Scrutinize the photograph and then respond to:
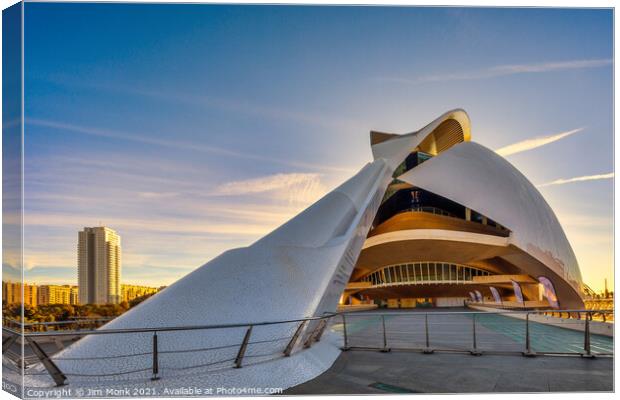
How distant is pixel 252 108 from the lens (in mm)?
8102

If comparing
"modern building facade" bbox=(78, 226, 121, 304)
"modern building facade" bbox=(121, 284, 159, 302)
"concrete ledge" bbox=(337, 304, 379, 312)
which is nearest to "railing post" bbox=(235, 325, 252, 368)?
"modern building facade" bbox=(78, 226, 121, 304)

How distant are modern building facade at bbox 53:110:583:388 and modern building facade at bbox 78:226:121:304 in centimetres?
314

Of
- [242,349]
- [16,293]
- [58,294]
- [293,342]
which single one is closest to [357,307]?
[58,294]

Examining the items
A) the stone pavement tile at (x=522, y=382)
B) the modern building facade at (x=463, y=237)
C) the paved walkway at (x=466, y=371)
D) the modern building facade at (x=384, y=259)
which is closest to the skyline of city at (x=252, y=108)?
the paved walkway at (x=466, y=371)

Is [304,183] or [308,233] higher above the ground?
[304,183]

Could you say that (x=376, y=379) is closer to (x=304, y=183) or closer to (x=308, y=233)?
(x=308, y=233)

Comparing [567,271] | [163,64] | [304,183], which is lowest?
[567,271]

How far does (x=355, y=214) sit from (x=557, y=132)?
3441mm

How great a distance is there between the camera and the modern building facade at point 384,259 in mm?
4570

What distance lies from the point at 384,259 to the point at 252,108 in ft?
55.3

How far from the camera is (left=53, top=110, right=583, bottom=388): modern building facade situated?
4.57 metres

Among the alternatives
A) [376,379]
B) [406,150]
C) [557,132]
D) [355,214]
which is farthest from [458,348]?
[406,150]

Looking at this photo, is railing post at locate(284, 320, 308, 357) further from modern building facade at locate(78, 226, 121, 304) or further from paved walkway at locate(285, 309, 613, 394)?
modern building facade at locate(78, 226, 121, 304)

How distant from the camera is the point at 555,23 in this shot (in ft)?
17.4
